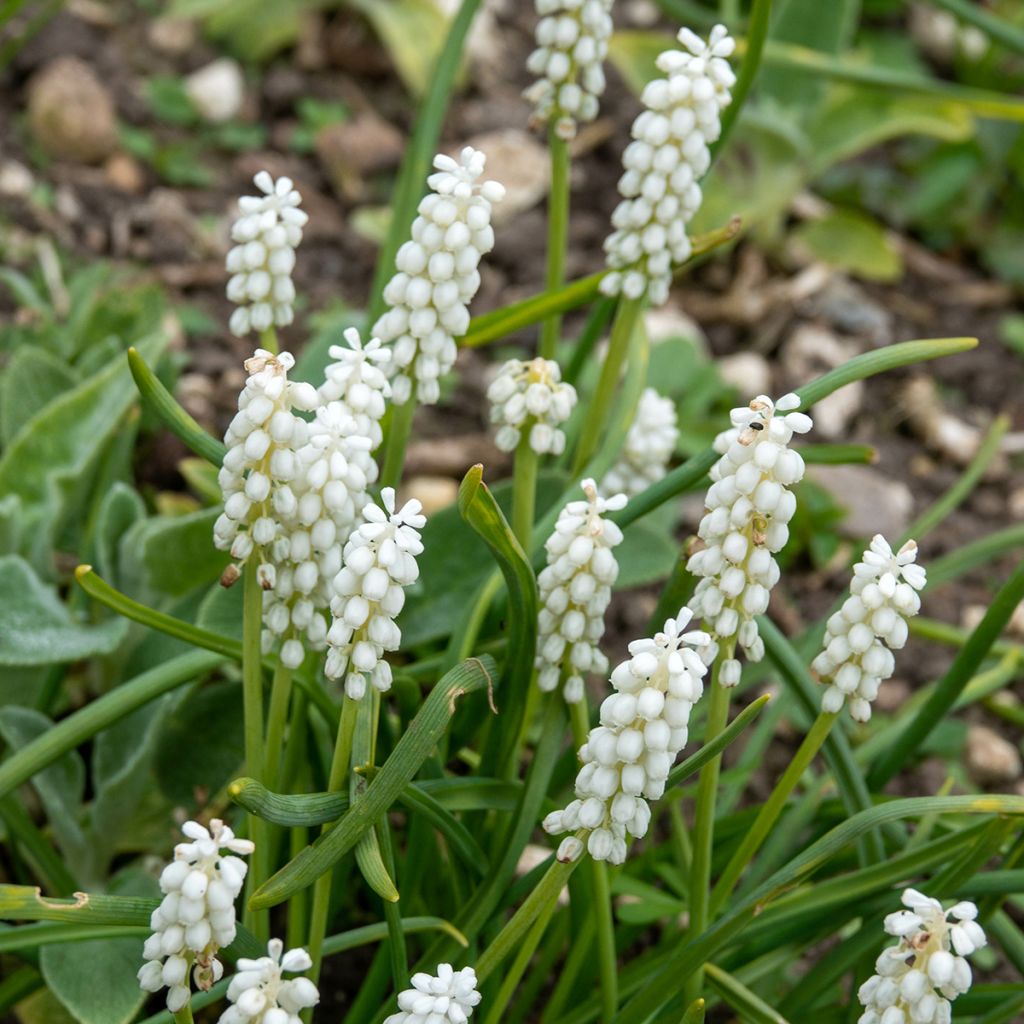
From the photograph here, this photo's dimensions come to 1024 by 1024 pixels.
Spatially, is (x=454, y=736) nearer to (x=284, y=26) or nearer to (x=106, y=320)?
(x=106, y=320)

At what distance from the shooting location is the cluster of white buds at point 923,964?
1411 millimetres

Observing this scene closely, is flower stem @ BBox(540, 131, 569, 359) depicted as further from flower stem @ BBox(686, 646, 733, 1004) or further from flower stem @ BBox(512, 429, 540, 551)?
flower stem @ BBox(686, 646, 733, 1004)

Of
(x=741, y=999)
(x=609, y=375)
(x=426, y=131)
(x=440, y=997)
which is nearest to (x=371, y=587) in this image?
(x=440, y=997)

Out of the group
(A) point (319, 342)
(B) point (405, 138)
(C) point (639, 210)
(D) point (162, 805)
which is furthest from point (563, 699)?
(B) point (405, 138)

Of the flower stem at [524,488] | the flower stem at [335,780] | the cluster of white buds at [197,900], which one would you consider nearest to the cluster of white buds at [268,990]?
the cluster of white buds at [197,900]

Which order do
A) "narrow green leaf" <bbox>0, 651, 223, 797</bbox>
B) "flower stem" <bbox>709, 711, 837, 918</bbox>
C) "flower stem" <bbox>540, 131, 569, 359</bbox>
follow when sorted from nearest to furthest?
"flower stem" <bbox>709, 711, 837, 918</bbox>
"narrow green leaf" <bbox>0, 651, 223, 797</bbox>
"flower stem" <bbox>540, 131, 569, 359</bbox>

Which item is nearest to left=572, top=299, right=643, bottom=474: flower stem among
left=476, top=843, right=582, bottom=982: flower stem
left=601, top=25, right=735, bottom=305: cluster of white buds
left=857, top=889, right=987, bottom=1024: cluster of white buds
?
left=601, top=25, right=735, bottom=305: cluster of white buds

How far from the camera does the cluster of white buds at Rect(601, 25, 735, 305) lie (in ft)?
6.05

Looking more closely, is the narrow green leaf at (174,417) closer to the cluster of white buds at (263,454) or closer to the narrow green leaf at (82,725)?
the cluster of white buds at (263,454)

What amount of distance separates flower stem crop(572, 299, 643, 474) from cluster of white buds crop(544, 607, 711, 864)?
762 millimetres

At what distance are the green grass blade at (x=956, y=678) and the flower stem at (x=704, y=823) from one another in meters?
0.38

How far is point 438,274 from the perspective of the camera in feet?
5.57

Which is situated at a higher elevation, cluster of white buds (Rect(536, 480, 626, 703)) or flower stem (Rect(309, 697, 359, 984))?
cluster of white buds (Rect(536, 480, 626, 703))

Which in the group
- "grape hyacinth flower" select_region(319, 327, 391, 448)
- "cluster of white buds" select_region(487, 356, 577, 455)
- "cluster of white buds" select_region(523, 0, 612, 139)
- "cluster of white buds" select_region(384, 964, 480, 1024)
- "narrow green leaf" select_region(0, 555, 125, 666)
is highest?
"cluster of white buds" select_region(523, 0, 612, 139)
